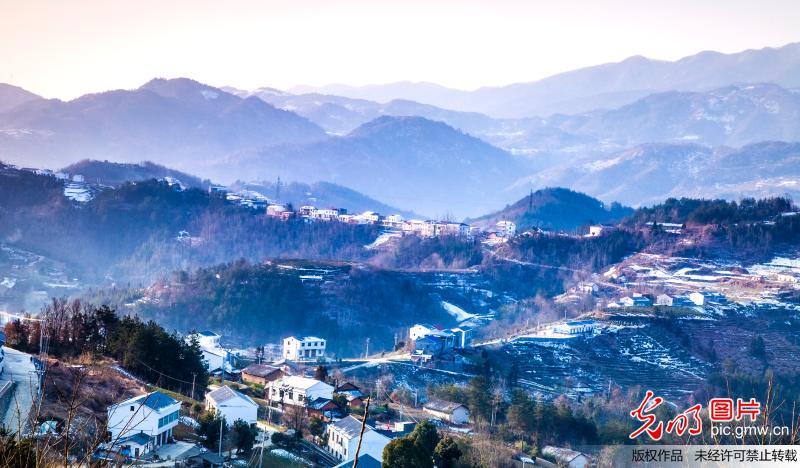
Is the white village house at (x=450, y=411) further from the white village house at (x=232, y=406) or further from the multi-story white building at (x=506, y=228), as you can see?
the multi-story white building at (x=506, y=228)

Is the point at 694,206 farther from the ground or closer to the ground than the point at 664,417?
farther from the ground

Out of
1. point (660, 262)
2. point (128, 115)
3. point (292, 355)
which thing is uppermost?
point (128, 115)

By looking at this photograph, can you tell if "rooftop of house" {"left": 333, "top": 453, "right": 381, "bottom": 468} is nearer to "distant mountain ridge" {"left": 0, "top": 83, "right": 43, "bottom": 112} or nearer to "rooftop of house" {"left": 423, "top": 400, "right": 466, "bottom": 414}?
"rooftop of house" {"left": 423, "top": 400, "right": 466, "bottom": 414}

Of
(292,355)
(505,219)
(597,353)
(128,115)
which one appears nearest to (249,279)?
(292,355)

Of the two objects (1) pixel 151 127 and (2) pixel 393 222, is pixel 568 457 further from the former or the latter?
(1) pixel 151 127

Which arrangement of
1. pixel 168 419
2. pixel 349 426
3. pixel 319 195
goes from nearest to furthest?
pixel 168 419 → pixel 349 426 → pixel 319 195

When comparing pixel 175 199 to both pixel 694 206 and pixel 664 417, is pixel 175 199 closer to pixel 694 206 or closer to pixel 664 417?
pixel 694 206

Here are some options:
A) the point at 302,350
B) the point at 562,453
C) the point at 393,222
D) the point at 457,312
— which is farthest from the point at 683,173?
the point at 562,453

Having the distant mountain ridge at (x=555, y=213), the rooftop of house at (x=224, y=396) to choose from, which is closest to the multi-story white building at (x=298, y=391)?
the rooftop of house at (x=224, y=396)
